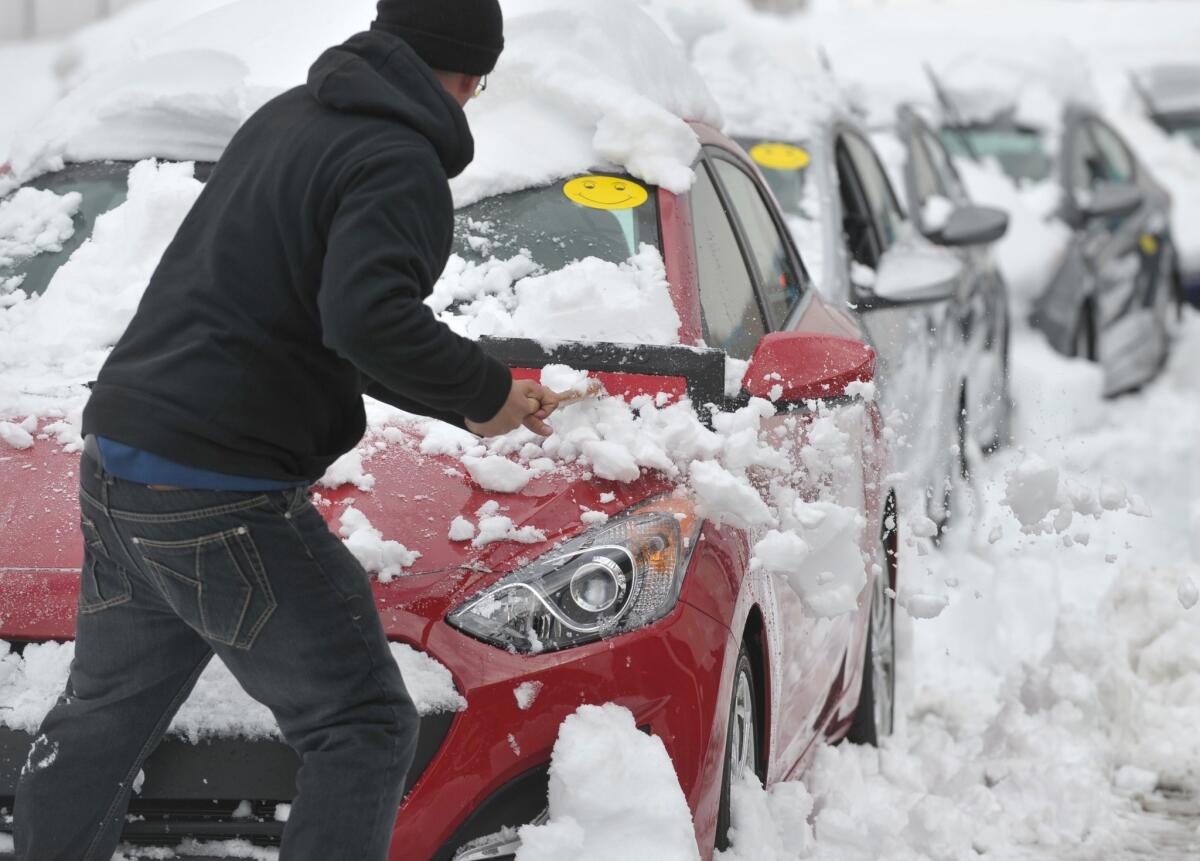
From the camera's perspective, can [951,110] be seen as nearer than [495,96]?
No

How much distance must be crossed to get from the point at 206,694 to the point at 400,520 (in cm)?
47

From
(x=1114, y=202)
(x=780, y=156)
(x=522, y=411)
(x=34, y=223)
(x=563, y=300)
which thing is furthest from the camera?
(x=1114, y=202)

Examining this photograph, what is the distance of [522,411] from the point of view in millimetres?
2938

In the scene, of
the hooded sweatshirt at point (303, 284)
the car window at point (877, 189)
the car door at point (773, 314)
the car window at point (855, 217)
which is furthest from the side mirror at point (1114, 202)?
the hooded sweatshirt at point (303, 284)

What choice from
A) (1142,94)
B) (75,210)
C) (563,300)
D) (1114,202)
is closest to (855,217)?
(1114,202)

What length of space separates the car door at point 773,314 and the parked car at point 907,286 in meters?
0.57

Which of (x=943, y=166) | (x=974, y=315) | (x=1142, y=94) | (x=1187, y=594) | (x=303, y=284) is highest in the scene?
(x=303, y=284)

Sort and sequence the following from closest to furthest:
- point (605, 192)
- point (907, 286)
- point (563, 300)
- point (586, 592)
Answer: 1. point (586, 592)
2. point (563, 300)
3. point (605, 192)
4. point (907, 286)

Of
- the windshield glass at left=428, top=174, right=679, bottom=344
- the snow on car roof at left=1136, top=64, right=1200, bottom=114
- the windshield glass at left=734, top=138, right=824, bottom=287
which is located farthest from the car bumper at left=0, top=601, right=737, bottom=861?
the snow on car roof at left=1136, top=64, right=1200, bottom=114

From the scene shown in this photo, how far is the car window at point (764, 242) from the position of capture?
4824 millimetres

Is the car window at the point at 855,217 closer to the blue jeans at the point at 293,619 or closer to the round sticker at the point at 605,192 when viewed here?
the round sticker at the point at 605,192

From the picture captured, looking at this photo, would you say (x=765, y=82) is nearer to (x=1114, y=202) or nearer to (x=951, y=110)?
(x=1114, y=202)

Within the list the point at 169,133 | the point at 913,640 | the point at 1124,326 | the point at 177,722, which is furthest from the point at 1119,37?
the point at 177,722

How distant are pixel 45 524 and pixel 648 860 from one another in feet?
4.13
